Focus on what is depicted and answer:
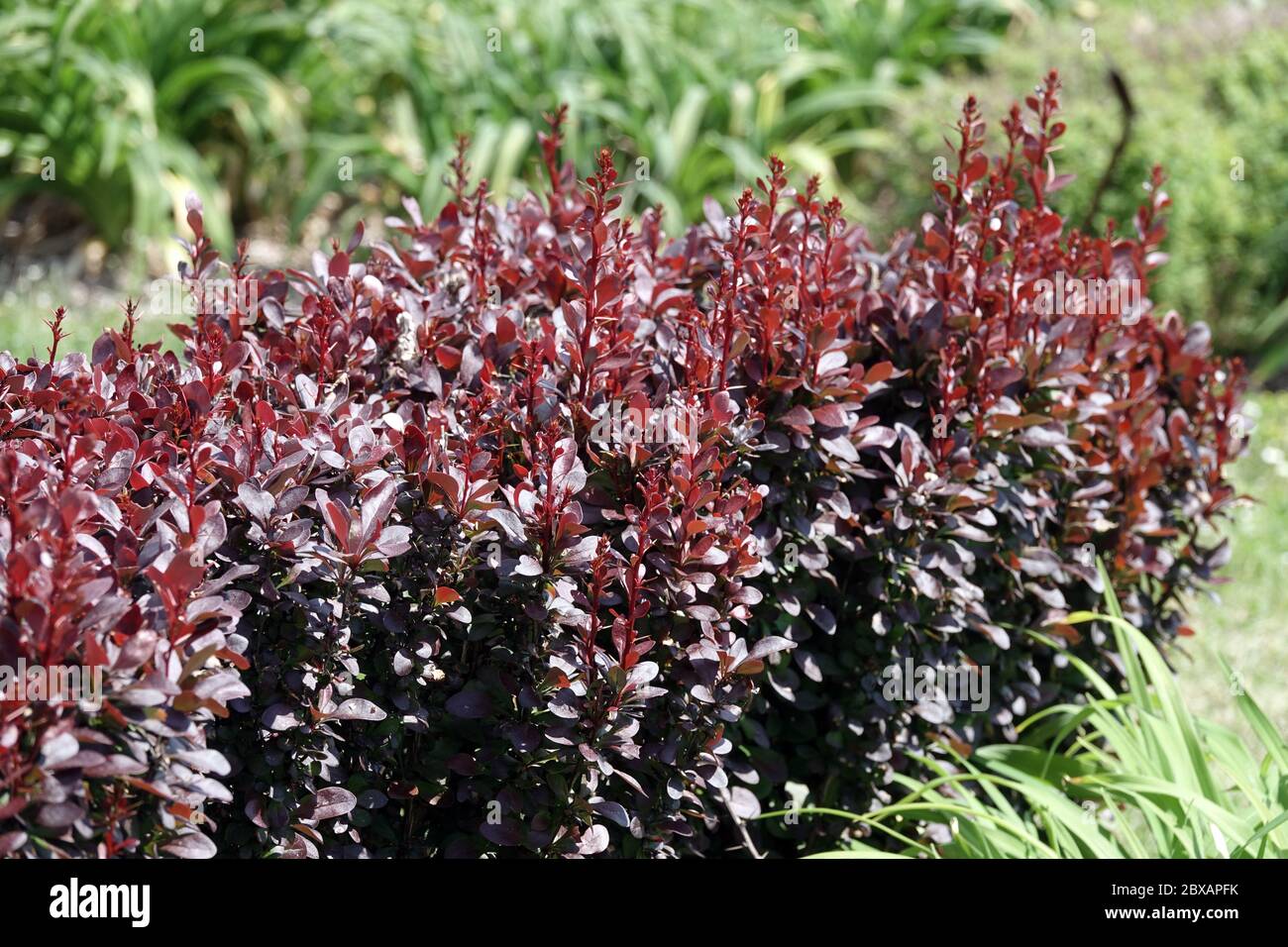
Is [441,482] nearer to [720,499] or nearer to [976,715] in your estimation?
[720,499]

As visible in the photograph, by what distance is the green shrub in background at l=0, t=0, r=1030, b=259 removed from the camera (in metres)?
6.91

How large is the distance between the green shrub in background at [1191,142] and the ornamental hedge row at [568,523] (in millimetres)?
3416

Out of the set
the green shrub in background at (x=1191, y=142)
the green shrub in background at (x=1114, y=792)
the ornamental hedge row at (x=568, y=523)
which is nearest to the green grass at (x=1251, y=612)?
the green shrub in background at (x=1114, y=792)

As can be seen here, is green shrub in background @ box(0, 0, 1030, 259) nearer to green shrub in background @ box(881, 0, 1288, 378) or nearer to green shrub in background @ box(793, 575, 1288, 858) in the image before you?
green shrub in background @ box(881, 0, 1288, 378)

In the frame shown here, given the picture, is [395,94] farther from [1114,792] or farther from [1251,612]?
[1114,792]

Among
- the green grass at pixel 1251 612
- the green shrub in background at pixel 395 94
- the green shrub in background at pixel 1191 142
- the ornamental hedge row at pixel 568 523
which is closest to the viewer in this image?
the ornamental hedge row at pixel 568 523

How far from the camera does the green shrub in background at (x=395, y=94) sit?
691cm

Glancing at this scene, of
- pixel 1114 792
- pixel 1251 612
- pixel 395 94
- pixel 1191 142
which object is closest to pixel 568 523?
pixel 1114 792

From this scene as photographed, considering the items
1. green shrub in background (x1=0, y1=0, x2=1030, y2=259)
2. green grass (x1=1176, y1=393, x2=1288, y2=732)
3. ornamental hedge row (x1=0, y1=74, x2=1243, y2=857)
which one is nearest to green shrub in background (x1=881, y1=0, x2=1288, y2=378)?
green shrub in background (x1=0, y1=0, x2=1030, y2=259)

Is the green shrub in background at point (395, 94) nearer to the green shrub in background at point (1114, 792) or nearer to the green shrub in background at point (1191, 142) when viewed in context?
the green shrub in background at point (1191, 142)

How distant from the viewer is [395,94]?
7.78 m
